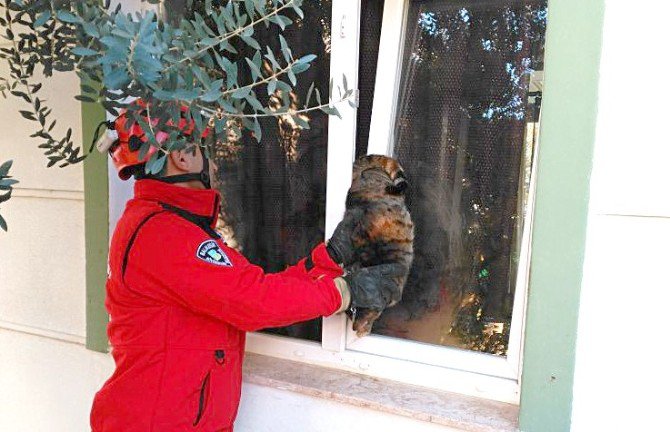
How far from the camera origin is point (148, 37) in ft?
3.11

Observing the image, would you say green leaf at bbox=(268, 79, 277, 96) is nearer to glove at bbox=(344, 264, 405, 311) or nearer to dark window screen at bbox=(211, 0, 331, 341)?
glove at bbox=(344, 264, 405, 311)

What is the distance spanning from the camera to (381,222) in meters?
1.74

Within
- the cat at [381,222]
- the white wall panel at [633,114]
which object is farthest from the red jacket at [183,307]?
the white wall panel at [633,114]

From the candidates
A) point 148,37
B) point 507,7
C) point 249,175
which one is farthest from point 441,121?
point 148,37

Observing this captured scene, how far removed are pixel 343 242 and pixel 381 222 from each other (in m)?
0.15

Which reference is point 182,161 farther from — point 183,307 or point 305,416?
point 305,416

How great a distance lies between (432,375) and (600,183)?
83 centimetres

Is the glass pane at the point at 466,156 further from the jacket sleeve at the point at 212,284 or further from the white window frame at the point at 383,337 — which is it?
the jacket sleeve at the point at 212,284

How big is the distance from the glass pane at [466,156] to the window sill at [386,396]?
20 centimetres

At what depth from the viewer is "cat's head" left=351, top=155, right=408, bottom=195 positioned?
178 cm

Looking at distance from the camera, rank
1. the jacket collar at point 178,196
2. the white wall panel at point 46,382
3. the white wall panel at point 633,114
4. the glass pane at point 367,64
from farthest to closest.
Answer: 1. the white wall panel at point 46,382
2. the glass pane at point 367,64
3. the jacket collar at point 178,196
4. the white wall panel at point 633,114

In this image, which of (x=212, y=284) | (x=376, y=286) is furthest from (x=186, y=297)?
(x=376, y=286)

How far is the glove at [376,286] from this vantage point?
1.69 meters

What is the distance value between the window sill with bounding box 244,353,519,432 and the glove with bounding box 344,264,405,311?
0.97 ft
